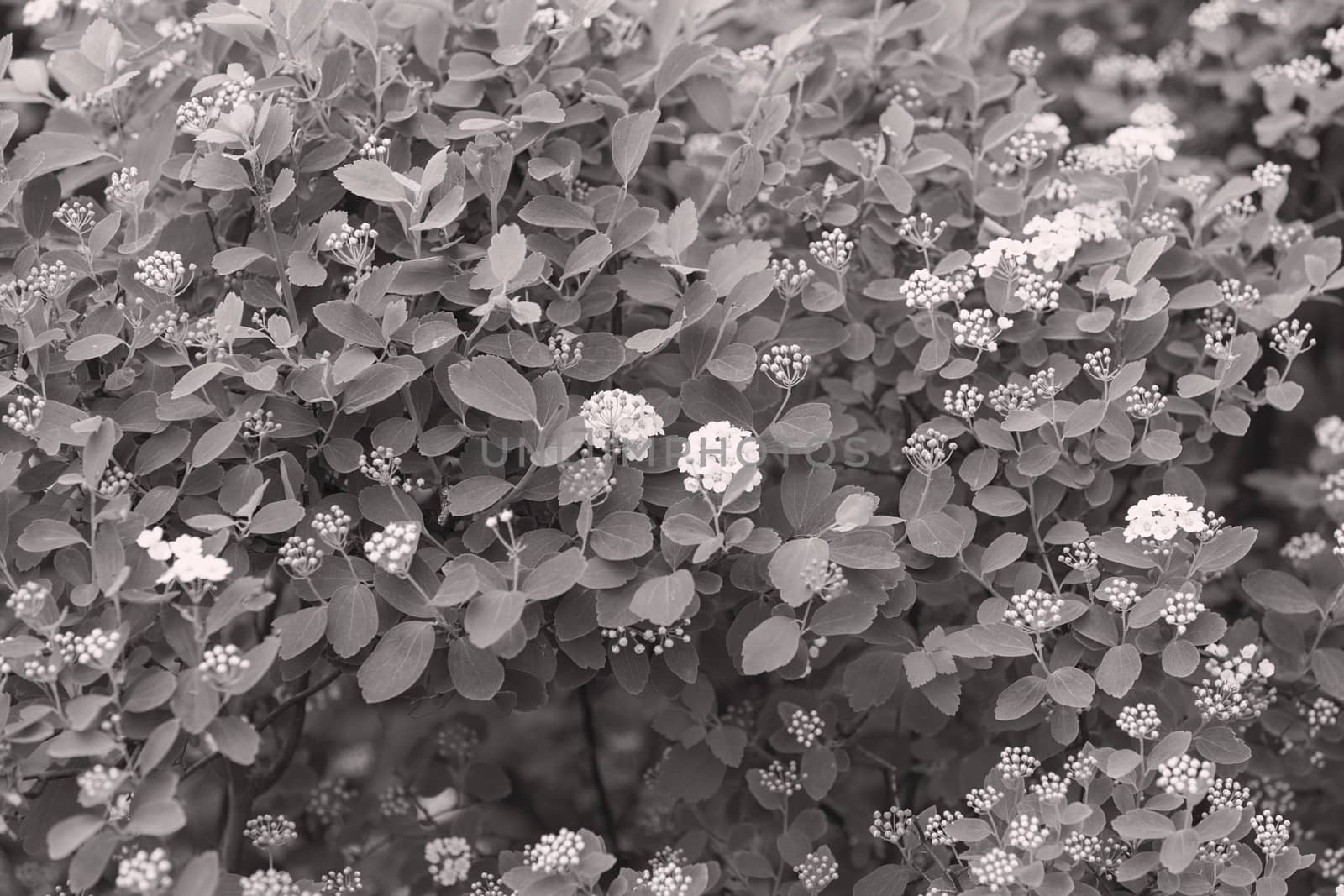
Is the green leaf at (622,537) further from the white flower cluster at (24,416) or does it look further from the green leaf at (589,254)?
the white flower cluster at (24,416)

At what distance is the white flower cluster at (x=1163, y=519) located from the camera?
220 cm

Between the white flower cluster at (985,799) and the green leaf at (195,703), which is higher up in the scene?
the green leaf at (195,703)

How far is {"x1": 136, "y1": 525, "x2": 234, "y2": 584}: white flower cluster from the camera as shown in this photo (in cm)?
192

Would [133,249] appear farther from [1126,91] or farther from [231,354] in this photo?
[1126,91]

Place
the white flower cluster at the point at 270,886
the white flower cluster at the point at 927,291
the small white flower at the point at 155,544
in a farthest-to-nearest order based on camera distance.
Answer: the white flower cluster at the point at 927,291 → the white flower cluster at the point at 270,886 → the small white flower at the point at 155,544

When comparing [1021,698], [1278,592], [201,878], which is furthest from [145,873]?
[1278,592]

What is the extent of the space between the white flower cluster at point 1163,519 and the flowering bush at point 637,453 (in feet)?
0.04

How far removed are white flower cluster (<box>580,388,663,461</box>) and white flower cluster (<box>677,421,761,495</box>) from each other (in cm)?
11

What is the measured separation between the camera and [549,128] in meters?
2.55

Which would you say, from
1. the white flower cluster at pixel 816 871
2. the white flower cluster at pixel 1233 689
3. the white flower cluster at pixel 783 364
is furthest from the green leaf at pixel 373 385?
the white flower cluster at pixel 1233 689

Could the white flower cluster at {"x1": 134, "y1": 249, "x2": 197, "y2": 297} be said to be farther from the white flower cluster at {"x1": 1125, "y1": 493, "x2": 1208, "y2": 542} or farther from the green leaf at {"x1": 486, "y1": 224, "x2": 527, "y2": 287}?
the white flower cluster at {"x1": 1125, "y1": 493, "x2": 1208, "y2": 542}

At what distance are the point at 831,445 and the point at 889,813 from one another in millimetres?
748

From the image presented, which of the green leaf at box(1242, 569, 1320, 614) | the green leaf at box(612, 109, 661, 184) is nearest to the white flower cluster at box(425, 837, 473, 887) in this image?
the green leaf at box(612, 109, 661, 184)

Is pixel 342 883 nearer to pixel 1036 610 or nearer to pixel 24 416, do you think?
pixel 24 416
